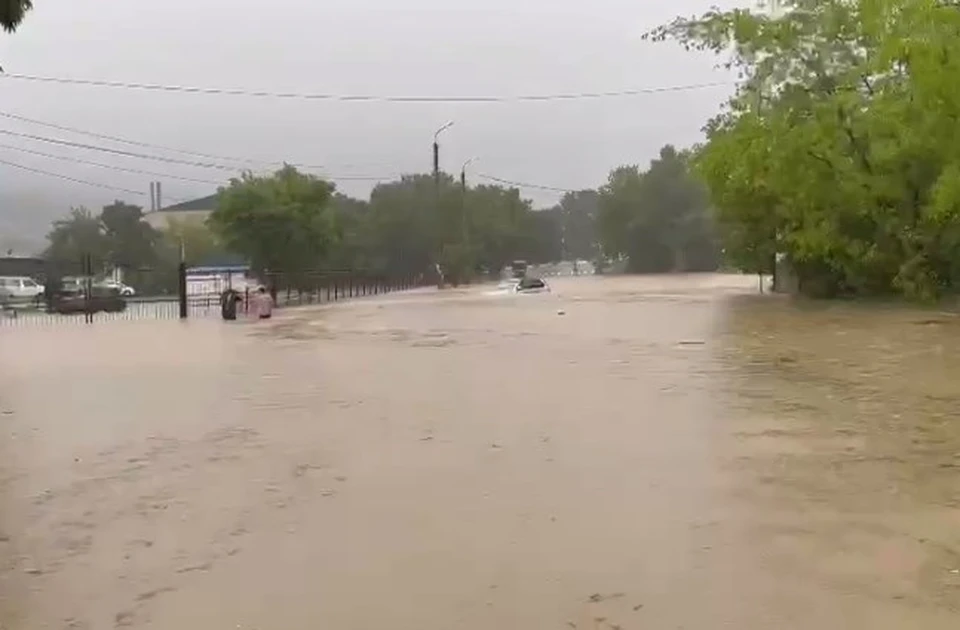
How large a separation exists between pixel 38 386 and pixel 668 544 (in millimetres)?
12443

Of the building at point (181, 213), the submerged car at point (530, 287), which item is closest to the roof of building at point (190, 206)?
the building at point (181, 213)

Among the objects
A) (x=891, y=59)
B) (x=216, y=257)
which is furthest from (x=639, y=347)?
(x=216, y=257)

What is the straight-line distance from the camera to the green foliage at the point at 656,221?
108 meters

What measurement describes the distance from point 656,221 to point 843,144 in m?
77.4

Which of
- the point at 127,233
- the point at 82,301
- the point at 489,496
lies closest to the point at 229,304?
the point at 82,301

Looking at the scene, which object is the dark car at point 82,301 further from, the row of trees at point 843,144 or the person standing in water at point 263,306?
the row of trees at point 843,144

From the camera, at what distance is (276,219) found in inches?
1922

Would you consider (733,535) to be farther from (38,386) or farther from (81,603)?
(38,386)

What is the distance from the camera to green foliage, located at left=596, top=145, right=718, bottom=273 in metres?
108

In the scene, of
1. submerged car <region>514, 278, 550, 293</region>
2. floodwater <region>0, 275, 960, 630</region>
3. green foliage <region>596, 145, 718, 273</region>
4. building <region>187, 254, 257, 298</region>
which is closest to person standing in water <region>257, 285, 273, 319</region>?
building <region>187, 254, 257, 298</region>

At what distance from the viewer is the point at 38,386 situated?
17.0 meters

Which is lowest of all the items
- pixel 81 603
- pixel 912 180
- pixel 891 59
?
pixel 81 603

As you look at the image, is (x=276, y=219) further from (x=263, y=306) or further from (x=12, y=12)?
(x=12, y=12)

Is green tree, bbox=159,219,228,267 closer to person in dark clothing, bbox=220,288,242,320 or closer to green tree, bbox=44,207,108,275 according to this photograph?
green tree, bbox=44,207,108,275
